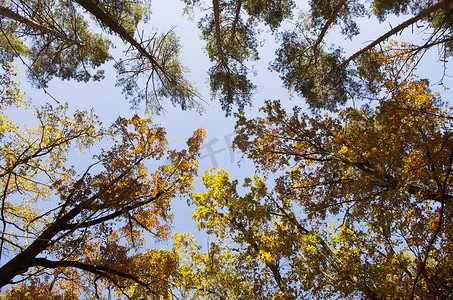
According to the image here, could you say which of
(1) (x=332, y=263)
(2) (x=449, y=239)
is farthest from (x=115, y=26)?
(2) (x=449, y=239)

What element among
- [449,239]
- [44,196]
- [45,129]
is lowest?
[449,239]

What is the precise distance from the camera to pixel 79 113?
30.0ft

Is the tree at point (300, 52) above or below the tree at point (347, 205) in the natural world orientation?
above

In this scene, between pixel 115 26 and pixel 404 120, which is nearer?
pixel 404 120

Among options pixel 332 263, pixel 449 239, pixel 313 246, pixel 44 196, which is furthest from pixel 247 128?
pixel 44 196

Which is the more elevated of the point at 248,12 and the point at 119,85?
the point at 248,12

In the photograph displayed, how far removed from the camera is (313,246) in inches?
275

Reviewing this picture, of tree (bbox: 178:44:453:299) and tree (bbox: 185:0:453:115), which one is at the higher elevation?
tree (bbox: 185:0:453:115)

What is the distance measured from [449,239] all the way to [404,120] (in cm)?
284

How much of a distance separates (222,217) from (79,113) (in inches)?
249

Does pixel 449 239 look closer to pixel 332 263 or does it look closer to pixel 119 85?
pixel 332 263

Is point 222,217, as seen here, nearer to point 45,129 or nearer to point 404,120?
point 404,120

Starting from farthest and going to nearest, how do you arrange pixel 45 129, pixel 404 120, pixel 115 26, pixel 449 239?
pixel 45 129 → pixel 115 26 → pixel 404 120 → pixel 449 239

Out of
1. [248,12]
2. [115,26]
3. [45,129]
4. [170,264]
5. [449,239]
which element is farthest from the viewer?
[248,12]
